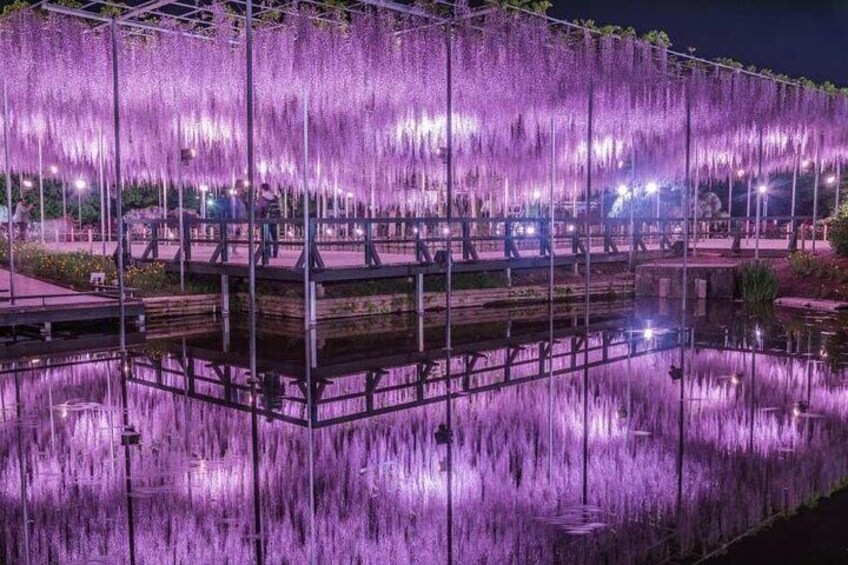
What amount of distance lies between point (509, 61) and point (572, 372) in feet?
27.9

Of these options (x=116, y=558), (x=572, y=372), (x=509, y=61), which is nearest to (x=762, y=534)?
(x=116, y=558)

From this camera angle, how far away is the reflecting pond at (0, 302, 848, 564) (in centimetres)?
457

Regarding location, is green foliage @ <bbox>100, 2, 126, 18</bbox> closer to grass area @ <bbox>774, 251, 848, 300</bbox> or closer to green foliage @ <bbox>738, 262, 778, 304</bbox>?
green foliage @ <bbox>738, 262, 778, 304</bbox>

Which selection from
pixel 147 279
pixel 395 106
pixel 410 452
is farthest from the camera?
pixel 395 106

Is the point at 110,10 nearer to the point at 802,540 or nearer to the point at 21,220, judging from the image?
the point at 21,220

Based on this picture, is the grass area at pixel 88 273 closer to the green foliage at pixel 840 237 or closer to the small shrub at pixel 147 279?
the small shrub at pixel 147 279

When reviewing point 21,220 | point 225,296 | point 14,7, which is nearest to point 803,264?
point 225,296

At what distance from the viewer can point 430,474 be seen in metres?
5.61

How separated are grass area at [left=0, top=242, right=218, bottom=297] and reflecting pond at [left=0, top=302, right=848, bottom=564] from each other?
4.79 m

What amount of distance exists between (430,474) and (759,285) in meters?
14.2

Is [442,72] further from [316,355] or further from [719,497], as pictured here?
[719,497]

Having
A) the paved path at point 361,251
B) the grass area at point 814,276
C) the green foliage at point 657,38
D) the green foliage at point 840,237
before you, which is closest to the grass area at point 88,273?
the paved path at point 361,251

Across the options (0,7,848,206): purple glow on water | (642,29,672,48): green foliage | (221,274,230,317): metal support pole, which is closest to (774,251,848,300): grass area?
(0,7,848,206): purple glow on water

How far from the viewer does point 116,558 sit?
169 inches
